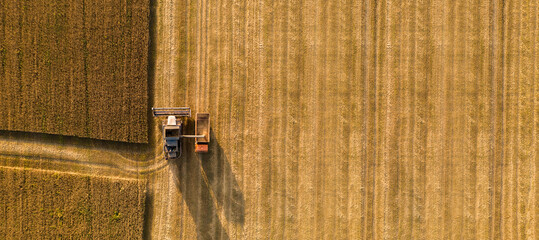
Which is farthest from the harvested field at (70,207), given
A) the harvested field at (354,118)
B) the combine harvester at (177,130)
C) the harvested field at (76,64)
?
the combine harvester at (177,130)

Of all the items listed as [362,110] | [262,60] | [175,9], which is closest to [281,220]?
[362,110]

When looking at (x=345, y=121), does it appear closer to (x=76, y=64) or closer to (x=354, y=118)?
(x=354, y=118)

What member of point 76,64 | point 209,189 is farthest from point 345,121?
point 76,64

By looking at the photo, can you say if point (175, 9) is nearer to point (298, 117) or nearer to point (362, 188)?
point (298, 117)

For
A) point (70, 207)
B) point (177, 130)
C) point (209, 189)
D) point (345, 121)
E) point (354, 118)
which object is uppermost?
point (354, 118)

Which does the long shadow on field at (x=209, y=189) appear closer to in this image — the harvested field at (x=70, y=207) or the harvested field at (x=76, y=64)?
the harvested field at (x=70, y=207)
